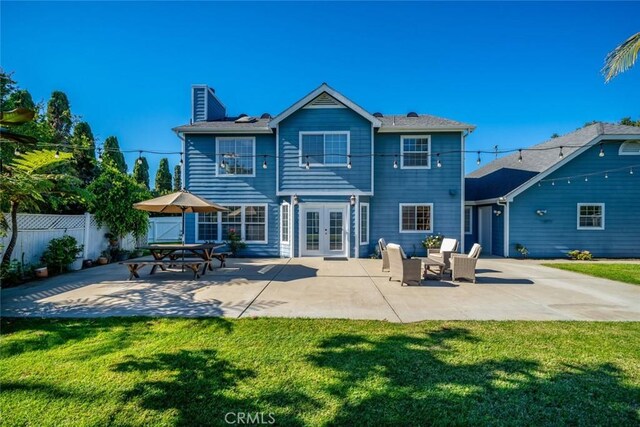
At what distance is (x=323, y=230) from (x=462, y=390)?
1004cm

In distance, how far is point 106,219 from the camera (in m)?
11.1

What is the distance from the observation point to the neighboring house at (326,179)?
1260 centimetres

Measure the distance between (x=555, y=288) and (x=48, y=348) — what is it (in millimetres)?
9905

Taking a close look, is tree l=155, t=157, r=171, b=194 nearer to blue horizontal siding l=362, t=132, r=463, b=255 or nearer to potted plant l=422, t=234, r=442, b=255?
blue horizontal siding l=362, t=132, r=463, b=255

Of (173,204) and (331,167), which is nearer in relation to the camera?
(173,204)

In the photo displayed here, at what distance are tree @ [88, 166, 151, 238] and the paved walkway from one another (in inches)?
112

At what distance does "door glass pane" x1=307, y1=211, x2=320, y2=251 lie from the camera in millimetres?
12742

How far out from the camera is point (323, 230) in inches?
501

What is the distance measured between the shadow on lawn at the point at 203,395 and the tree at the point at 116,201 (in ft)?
32.3

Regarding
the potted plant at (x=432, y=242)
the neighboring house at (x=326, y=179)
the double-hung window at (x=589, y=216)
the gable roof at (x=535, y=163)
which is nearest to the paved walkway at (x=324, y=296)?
the potted plant at (x=432, y=242)

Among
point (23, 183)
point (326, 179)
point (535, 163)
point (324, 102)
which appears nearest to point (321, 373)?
point (23, 183)

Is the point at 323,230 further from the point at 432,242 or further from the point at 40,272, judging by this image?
the point at 40,272

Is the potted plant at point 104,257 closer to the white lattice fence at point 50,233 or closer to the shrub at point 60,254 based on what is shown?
the white lattice fence at point 50,233

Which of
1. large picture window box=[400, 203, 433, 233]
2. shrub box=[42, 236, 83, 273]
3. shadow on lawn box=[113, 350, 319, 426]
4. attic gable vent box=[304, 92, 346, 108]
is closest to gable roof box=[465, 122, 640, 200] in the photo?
large picture window box=[400, 203, 433, 233]
